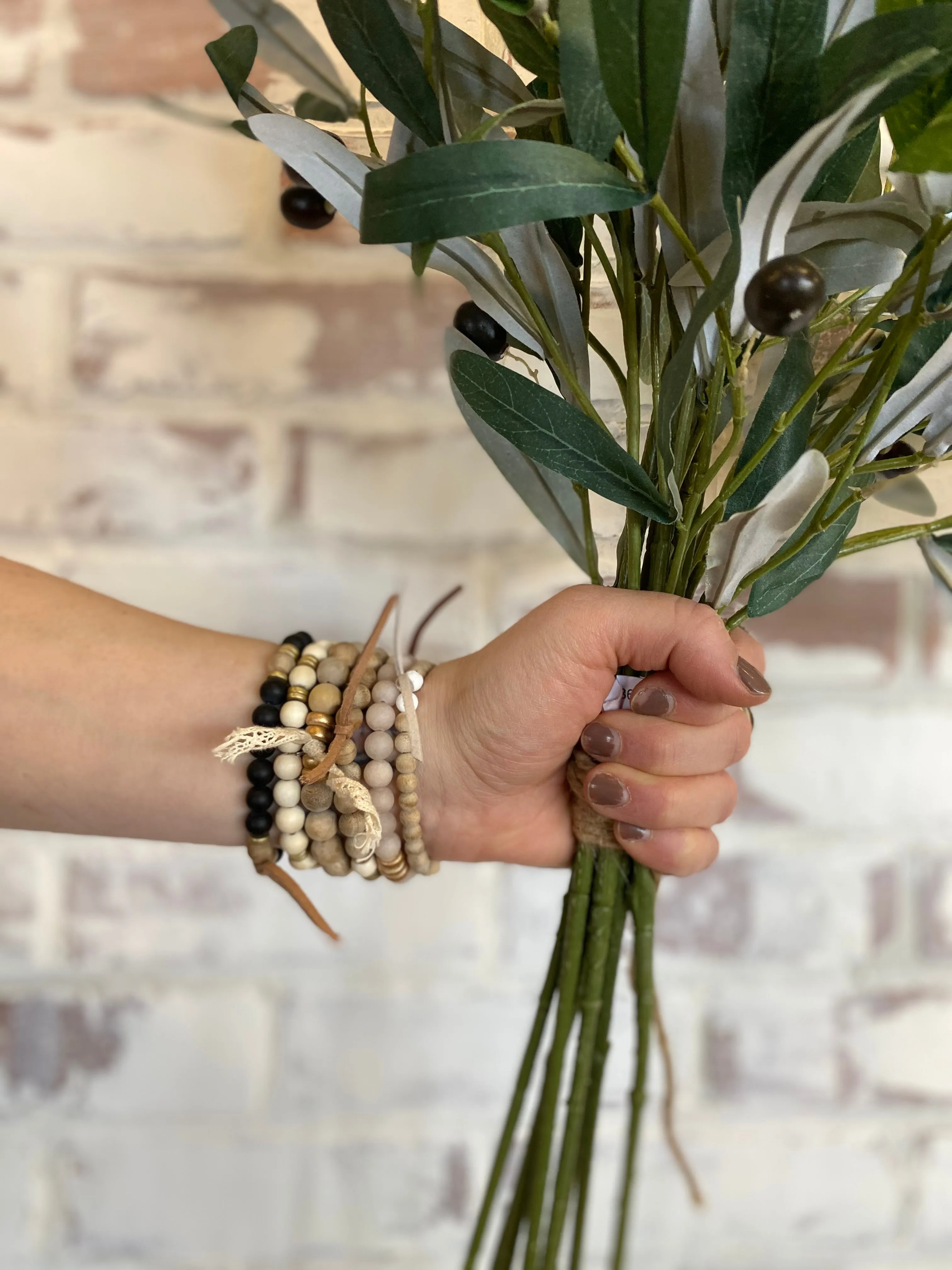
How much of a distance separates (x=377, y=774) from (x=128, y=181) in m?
0.51

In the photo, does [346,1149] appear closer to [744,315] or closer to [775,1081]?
[775,1081]

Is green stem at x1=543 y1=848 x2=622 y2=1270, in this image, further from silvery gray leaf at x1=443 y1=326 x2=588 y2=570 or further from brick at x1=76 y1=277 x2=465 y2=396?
brick at x1=76 y1=277 x2=465 y2=396

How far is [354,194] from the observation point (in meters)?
0.38

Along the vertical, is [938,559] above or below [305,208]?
below

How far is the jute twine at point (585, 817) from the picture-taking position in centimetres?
51

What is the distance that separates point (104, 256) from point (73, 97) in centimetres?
12

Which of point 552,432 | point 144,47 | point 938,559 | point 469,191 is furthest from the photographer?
point 144,47

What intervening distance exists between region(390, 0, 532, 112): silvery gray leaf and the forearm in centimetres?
32

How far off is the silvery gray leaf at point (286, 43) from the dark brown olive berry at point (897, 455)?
0.34 m

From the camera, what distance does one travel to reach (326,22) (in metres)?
0.37

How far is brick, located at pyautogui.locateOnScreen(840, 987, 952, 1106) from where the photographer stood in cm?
78

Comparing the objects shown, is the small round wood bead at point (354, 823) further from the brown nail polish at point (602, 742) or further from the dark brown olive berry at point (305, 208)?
the dark brown olive berry at point (305, 208)

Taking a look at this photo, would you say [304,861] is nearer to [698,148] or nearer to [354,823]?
[354,823]

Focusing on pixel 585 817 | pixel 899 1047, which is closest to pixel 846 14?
pixel 585 817
